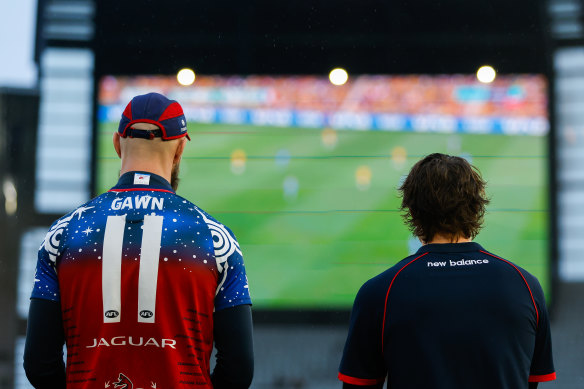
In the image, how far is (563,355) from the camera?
320cm

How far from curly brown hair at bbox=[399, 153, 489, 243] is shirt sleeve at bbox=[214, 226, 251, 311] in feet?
1.37

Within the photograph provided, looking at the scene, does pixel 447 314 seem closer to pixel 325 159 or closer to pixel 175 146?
pixel 175 146

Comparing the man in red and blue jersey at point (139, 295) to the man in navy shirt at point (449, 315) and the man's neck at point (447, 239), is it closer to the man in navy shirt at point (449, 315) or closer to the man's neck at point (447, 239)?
the man in navy shirt at point (449, 315)

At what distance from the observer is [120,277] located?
53.6 inches

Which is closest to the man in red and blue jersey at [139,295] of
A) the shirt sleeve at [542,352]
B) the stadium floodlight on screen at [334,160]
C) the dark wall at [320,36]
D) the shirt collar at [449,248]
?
the shirt collar at [449,248]

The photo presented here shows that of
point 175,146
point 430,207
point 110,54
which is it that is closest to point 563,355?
point 430,207

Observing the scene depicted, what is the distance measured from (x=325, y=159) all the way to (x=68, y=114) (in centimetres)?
131

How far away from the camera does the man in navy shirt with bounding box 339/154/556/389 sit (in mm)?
1345

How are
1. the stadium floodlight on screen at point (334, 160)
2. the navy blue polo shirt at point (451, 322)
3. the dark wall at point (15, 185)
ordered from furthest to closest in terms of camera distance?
the stadium floodlight on screen at point (334, 160), the dark wall at point (15, 185), the navy blue polo shirt at point (451, 322)

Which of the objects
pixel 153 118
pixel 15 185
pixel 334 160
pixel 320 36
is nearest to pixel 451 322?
pixel 153 118

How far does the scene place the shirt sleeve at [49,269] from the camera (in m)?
1.40

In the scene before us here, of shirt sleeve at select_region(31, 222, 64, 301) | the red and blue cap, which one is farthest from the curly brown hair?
shirt sleeve at select_region(31, 222, 64, 301)

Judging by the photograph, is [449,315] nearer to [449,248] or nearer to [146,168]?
[449,248]

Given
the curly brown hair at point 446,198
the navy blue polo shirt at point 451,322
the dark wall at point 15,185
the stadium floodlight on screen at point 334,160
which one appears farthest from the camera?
the stadium floodlight on screen at point 334,160
